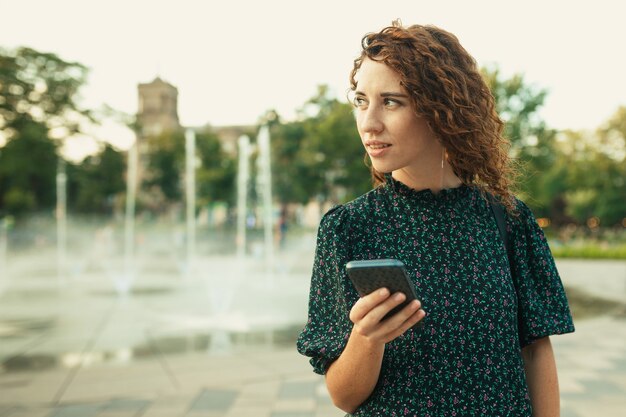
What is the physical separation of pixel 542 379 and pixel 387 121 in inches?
28.0

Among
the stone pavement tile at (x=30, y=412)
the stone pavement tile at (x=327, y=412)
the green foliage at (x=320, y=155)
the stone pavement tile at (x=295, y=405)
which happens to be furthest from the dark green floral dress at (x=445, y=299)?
the green foliage at (x=320, y=155)

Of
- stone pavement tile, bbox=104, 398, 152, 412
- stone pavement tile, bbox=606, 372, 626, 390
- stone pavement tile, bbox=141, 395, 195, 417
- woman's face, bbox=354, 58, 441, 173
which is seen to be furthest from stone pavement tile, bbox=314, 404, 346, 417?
woman's face, bbox=354, 58, 441, 173

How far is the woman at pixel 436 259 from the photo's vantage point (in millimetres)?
1232

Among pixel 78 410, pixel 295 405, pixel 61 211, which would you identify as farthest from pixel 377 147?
pixel 61 211

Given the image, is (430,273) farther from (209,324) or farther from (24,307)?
(24,307)

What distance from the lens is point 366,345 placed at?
1.12 m

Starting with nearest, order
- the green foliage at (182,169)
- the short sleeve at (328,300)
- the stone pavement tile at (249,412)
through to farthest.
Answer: the short sleeve at (328,300), the stone pavement tile at (249,412), the green foliage at (182,169)

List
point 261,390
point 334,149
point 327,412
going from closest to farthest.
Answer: point 327,412 → point 261,390 → point 334,149

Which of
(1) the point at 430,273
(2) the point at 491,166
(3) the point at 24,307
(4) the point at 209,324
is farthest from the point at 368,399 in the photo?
(3) the point at 24,307

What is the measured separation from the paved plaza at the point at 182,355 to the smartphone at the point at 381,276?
3.46m

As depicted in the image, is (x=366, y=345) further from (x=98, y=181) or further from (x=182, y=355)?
(x=98, y=181)

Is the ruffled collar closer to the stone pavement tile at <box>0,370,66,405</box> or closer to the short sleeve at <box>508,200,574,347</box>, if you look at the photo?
the short sleeve at <box>508,200,574,347</box>

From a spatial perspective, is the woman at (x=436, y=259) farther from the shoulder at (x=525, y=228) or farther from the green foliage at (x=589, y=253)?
the green foliage at (x=589, y=253)

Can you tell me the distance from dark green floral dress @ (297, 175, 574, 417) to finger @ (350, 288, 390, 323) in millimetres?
149
